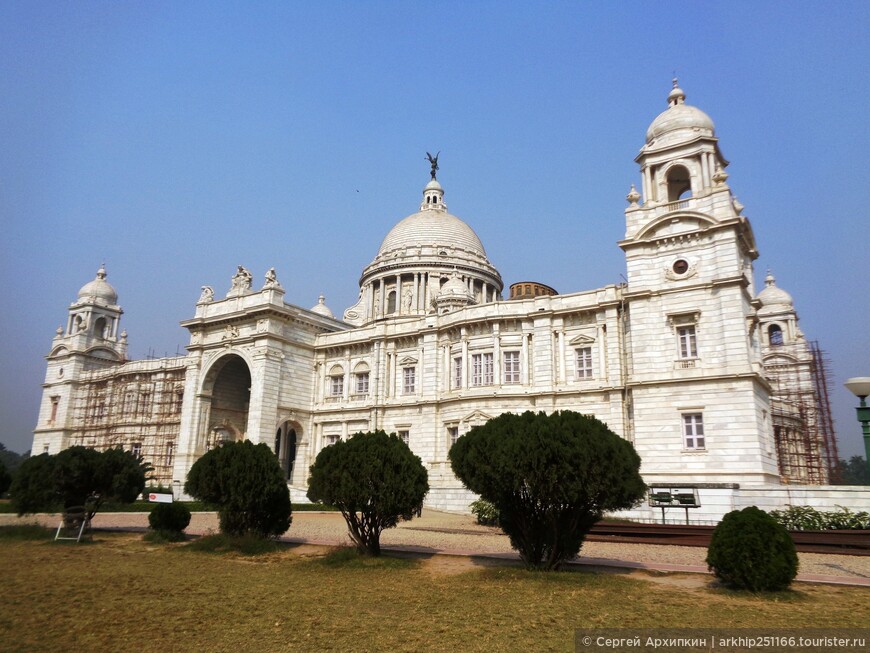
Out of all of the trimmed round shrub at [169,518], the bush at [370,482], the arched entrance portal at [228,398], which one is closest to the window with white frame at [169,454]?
the arched entrance portal at [228,398]

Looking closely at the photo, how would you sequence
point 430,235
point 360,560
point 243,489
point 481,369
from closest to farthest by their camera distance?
1. point 360,560
2. point 243,489
3. point 481,369
4. point 430,235

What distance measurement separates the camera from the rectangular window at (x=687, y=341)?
2977 centimetres

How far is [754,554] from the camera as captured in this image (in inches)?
461

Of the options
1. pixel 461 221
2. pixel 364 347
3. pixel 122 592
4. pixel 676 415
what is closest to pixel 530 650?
pixel 122 592

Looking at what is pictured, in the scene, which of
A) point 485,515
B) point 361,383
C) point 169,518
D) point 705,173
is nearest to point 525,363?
point 485,515

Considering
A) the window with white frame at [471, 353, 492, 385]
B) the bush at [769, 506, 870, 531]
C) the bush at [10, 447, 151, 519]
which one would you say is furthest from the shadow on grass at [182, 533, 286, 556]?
the window with white frame at [471, 353, 492, 385]

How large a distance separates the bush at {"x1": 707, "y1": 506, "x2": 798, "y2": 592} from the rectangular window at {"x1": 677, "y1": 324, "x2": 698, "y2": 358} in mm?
18571

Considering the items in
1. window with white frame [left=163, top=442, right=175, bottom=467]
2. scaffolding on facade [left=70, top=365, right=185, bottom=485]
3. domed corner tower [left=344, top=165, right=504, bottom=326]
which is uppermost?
domed corner tower [left=344, top=165, right=504, bottom=326]

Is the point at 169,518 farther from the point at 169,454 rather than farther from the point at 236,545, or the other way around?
the point at 169,454

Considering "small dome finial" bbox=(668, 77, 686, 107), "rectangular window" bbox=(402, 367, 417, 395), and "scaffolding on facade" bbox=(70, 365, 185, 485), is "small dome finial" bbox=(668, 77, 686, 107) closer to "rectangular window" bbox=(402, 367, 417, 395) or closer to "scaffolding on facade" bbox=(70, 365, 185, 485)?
"rectangular window" bbox=(402, 367, 417, 395)

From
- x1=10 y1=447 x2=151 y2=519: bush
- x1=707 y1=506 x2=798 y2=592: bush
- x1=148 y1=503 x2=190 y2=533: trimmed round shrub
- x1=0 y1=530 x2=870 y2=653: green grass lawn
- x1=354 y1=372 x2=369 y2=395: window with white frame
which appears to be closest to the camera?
x1=0 y1=530 x2=870 y2=653: green grass lawn

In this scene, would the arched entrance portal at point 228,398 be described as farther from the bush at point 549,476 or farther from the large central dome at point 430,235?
the bush at point 549,476

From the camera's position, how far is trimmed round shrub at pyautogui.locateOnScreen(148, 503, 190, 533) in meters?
20.0

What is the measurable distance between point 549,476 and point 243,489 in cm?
925
